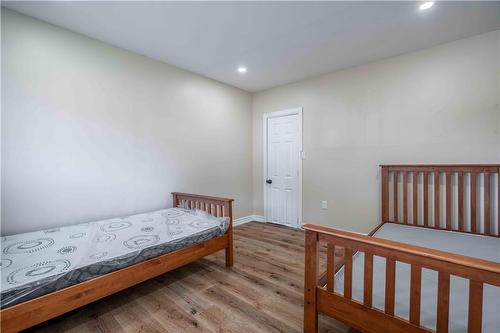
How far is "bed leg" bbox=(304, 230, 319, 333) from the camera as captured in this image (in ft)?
4.38

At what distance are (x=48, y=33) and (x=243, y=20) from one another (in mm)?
1836

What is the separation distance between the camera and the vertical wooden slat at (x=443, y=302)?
97 centimetres

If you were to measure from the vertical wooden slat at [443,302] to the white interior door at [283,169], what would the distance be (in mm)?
2754

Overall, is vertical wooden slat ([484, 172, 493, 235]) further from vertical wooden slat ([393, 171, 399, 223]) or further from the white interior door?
the white interior door

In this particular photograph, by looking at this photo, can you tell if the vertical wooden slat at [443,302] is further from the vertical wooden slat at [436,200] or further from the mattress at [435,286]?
the vertical wooden slat at [436,200]

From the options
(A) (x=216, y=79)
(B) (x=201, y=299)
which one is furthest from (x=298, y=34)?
(B) (x=201, y=299)

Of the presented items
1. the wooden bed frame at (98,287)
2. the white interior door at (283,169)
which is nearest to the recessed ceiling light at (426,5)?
the white interior door at (283,169)

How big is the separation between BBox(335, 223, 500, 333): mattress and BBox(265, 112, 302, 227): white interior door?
175cm

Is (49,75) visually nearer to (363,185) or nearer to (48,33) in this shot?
(48,33)

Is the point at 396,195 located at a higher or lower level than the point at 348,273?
higher

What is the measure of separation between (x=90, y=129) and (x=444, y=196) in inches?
153

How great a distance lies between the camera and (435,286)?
132 cm

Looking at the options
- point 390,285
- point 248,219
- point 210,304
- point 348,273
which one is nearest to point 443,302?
point 390,285

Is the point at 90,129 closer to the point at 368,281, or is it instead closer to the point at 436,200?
the point at 368,281
